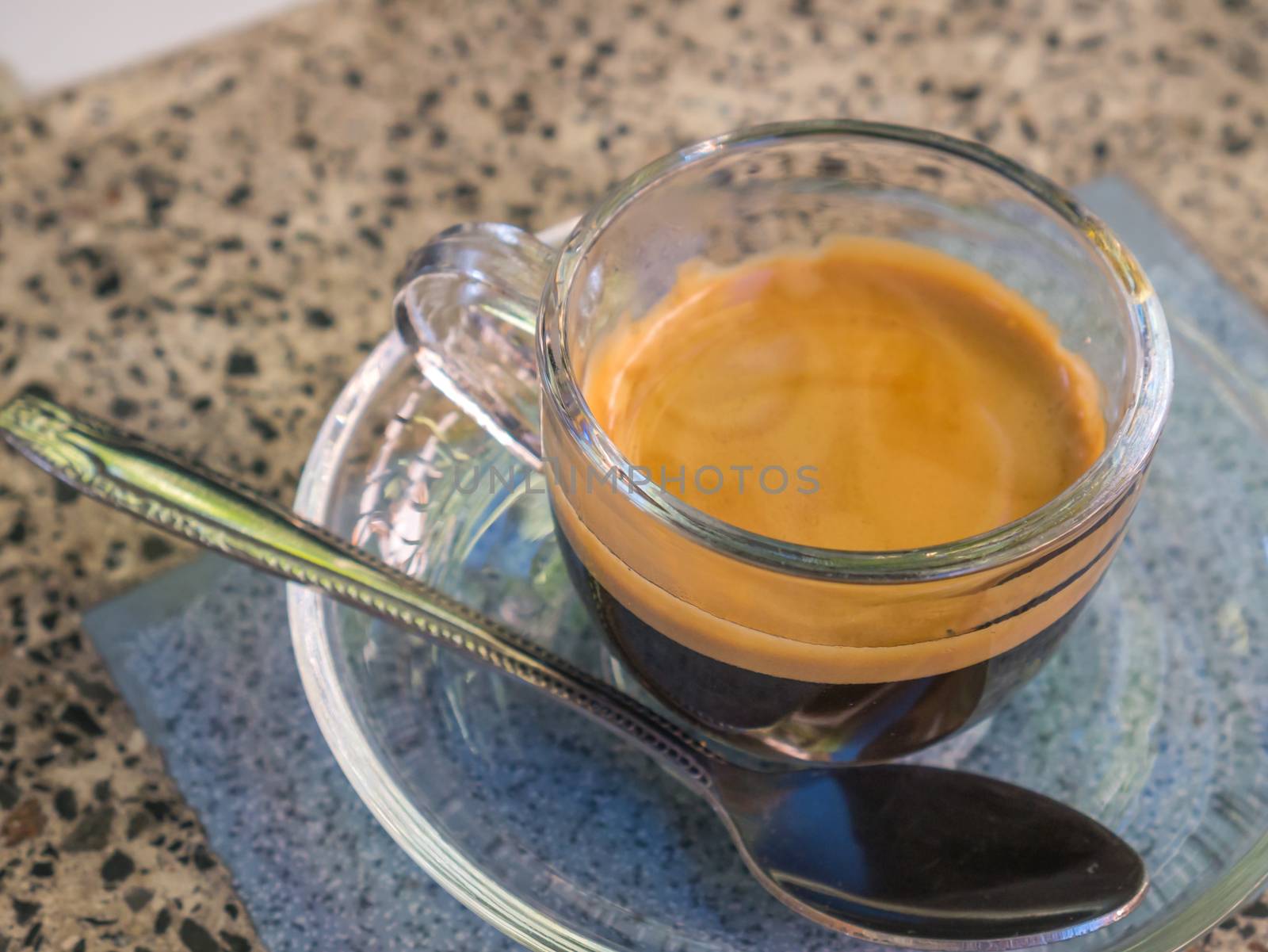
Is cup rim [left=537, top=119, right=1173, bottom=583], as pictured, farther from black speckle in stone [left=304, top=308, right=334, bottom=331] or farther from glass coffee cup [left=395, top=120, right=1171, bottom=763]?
black speckle in stone [left=304, top=308, right=334, bottom=331]

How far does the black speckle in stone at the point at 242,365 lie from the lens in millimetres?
830

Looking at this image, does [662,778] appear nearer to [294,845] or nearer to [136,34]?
[294,845]

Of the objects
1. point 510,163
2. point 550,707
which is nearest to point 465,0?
point 510,163

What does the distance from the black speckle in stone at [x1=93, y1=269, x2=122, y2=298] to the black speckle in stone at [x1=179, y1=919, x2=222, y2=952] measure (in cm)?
44

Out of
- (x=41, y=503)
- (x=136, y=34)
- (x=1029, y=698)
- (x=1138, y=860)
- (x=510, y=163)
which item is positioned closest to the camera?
(x=1138, y=860)

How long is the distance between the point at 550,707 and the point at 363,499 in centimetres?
15

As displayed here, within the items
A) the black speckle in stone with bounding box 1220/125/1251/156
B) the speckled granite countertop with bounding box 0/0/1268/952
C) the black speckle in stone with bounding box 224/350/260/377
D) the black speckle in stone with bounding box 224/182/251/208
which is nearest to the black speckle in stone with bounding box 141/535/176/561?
the speckled granite countertop with bounding box 0/0/1268/952

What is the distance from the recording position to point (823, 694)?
521 mm

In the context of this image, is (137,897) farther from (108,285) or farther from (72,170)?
(72,170)

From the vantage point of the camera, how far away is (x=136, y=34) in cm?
115

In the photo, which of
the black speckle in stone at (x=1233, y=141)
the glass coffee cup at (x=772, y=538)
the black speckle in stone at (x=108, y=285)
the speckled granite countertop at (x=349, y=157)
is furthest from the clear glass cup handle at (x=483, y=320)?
the black speckle in stone at (x=1233, y=141)

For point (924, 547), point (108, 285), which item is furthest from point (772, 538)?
point (108, 285)

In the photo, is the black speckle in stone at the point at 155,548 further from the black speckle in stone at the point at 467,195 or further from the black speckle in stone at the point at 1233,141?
the black speckle in stone at the point at 1233,141

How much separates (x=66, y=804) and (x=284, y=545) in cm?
19
